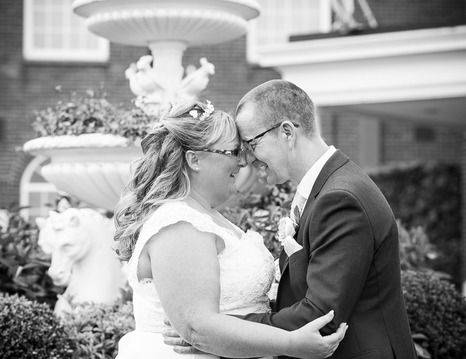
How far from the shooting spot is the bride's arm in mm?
3586

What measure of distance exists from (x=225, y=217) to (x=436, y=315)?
60.0 inches

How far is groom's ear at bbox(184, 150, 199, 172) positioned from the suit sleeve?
20.3 inches

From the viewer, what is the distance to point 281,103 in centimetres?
385

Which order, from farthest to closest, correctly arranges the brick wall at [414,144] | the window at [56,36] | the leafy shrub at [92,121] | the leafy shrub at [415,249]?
the brick wall at [414,144] → the window at [56,36] → the leafy shrub at [415,249] → the leafy shrub at [92,121]

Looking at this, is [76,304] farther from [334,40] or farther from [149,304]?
[334,40]

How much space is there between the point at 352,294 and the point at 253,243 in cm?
57

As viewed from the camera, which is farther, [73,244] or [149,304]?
[73,244]

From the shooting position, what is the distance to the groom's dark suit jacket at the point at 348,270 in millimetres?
3602

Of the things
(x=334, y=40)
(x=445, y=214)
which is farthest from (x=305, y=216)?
(x=445, y=214)

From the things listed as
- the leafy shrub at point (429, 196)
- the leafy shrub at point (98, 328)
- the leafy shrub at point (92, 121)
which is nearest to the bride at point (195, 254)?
the leafy shrub at point (98, 328)

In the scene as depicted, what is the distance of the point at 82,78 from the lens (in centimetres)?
1866

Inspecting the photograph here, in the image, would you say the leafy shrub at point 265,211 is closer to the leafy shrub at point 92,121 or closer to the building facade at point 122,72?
the leafy shrub at point 92,121

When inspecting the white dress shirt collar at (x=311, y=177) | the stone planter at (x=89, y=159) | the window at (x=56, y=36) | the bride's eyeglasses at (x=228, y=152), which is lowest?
the window at (x=56, y=36)

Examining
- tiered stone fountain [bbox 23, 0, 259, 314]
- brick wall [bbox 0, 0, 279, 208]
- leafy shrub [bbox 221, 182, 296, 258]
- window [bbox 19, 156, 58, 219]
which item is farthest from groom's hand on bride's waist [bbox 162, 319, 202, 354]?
window [bbox 19, 156, 58, 219]
